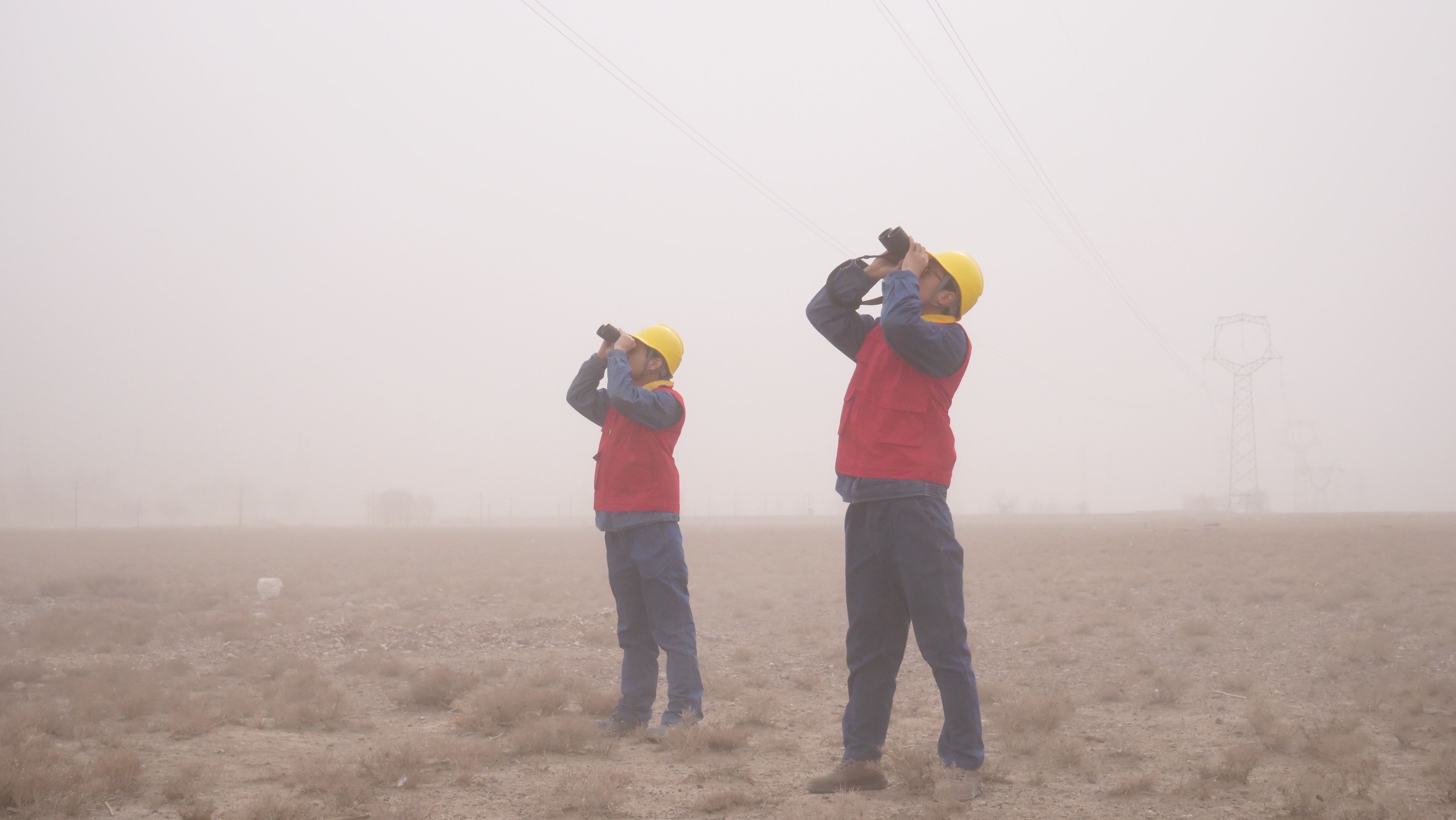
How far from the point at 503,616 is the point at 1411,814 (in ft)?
35.0

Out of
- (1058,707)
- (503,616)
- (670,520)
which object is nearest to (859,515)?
(670,520)

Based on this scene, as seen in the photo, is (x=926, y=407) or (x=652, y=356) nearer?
(x=926, y=407)

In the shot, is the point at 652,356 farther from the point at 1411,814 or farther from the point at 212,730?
the point at 1411,814

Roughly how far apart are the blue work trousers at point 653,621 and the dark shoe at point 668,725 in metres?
0.01

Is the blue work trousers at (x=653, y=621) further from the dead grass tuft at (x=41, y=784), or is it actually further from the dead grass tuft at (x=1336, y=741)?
the dead grass tuft at (x=1336, y=741)

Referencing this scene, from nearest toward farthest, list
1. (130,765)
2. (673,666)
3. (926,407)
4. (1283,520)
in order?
(926,407), (130,765), (673,666), (1283,520)

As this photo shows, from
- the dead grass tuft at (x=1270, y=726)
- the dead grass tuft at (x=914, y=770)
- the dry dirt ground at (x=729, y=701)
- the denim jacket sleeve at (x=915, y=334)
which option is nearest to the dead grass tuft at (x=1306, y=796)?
the dry dirt ground at (x=729, y=701)

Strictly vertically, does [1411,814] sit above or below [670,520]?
below

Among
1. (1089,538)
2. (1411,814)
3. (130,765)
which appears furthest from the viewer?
(1089,538)

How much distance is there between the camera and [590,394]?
5977mm

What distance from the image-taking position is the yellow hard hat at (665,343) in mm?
5719

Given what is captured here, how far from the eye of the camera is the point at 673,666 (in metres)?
5.32

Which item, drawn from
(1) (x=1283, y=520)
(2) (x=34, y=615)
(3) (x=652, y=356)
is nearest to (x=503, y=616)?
(2) (x=34, y=615)

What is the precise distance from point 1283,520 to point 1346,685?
165 ft
